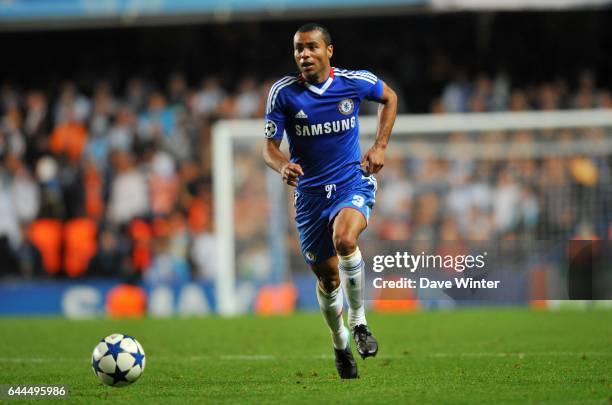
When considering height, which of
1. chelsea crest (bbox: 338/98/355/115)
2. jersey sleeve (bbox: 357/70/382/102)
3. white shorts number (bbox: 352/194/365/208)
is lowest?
white shorts number (bbox: 352/194/365/208)

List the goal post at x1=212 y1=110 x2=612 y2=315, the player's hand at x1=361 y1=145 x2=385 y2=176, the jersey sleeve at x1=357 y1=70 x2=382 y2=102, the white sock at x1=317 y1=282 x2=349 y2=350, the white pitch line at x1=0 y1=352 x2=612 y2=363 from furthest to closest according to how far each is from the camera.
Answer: the goal post at x1=212 y1=110 x2=612 y2=315 → the white pitch line at x1=0 y1=352 x2=612 y2=363 → the jersey sleeve at x1=357 y1=70 x2=382 y2=102 → the white sock at x1=317 y1=282 x2=349 y2=350 → the player's hand at x1=361 y1=145 x2=385 y2=176

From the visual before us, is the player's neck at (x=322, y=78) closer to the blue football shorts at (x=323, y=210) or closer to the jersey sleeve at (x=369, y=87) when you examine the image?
the jersey sleeve at (x=369, y=87)

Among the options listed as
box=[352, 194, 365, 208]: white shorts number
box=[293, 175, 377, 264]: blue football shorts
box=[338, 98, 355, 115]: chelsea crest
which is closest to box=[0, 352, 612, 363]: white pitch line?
box=[293, 175, 377, 264]: blue football shorts

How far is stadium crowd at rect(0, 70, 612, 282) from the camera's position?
1576 cm

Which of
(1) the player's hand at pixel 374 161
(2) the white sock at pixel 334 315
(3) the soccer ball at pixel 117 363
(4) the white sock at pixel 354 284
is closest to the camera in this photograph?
(3) the soccer ball at pixel 117 363

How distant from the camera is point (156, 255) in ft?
58.1

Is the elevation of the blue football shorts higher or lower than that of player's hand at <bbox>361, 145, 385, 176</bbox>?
lower

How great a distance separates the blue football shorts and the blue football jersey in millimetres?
59

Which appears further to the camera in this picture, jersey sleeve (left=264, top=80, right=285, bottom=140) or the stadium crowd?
the stadium crowd

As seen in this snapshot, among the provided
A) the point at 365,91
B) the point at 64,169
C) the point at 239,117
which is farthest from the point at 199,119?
the point at 365,91

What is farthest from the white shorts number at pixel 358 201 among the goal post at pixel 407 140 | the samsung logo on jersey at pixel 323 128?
the goal post at pixel 407 140

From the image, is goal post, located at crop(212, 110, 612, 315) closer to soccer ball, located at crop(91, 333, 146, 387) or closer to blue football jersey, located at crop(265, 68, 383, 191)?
blue football jersey, located at crop(265, 68, 383, 191)

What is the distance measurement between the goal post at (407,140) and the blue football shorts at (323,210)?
8482 millimetres

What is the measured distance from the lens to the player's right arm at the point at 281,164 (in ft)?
24.4
